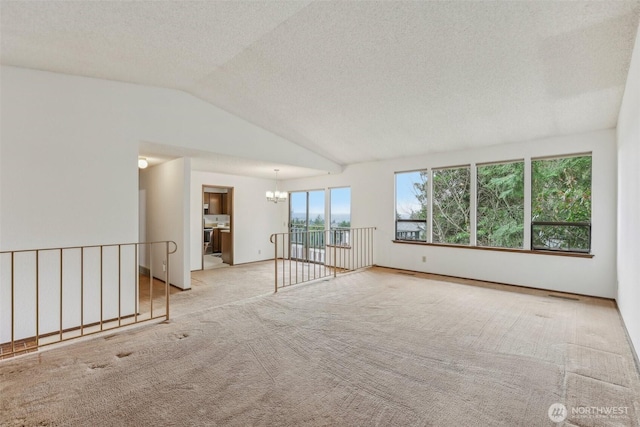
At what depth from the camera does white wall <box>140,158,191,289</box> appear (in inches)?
200

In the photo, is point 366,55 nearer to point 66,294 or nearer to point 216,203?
point 66,294

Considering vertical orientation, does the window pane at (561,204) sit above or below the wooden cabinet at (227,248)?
above

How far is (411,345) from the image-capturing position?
9.41ft

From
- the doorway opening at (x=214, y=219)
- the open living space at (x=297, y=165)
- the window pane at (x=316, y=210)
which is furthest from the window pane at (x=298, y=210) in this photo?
the open living space at (x=297, y=165)

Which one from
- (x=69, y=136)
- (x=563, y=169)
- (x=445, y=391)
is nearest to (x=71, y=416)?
(x=445, y=391)

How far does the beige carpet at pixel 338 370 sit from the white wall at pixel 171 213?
1437 mm

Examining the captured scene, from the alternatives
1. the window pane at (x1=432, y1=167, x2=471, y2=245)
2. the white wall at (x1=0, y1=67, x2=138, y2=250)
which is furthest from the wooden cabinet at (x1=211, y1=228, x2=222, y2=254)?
the window pane at (x1=432, y1=167, x2=471, y2=245)

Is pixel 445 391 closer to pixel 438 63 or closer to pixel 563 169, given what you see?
pixel 438 63

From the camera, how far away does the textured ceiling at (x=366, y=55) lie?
2.48 metres

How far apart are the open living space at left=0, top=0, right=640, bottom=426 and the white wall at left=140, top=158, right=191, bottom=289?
0.06m

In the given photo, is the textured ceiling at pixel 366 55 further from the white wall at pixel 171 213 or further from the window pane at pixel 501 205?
the white wall at pixel 171 213

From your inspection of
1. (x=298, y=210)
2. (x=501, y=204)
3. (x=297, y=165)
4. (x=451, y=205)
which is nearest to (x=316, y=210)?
(x=298, y=210)

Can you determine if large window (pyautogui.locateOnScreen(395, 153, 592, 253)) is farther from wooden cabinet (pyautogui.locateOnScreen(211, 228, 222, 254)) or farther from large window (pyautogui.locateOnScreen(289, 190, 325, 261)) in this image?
wooden cabinet (pyautogui.locateOnScreen(211, 228, 222, 254))

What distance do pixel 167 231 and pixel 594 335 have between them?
247 inches
